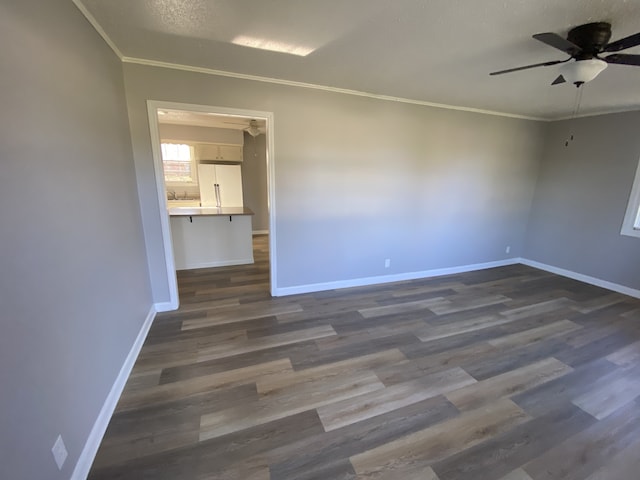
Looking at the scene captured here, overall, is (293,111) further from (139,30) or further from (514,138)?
(514,138)

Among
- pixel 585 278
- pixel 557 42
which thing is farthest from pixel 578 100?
pixel 585 278

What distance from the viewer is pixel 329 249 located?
3.60m

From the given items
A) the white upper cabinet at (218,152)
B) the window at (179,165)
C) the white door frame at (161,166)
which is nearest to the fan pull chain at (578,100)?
the white door frame at (161,166)

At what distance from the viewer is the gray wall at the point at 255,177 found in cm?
675

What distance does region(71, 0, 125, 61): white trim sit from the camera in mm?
1622

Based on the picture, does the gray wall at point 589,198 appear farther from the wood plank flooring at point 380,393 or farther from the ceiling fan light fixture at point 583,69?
the ceiling fan light fixture at point 583,69

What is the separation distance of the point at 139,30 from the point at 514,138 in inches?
195

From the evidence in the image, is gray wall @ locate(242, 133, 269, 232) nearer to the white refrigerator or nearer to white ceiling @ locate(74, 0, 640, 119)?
the white refrigerator

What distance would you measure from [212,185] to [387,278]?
449 cm

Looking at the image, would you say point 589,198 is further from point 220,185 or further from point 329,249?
point 220,185

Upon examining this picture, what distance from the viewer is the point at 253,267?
182 inches

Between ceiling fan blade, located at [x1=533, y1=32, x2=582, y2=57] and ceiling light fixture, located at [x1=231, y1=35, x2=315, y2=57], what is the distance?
4.90 ft

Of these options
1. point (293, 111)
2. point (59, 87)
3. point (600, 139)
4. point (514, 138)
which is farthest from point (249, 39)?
point (600, 139)

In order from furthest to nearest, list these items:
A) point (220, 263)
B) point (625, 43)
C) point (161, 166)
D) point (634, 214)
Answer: point (220, 263), point (634, 214), point (161, 166), point (625, 43)
